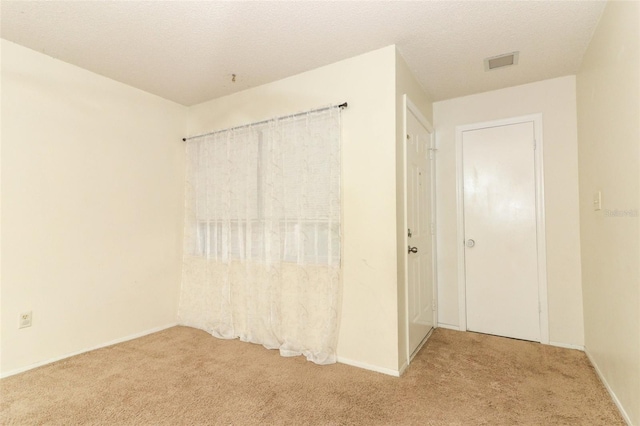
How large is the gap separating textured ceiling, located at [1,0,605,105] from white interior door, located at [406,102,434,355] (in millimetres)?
633

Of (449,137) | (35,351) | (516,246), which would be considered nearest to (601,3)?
(449,137)

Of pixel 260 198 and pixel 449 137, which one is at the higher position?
pixel 449 137

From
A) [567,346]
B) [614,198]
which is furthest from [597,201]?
[567,346]

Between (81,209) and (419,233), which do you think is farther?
(419,233)

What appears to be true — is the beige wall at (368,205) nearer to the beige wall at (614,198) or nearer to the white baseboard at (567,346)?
the beige wall at (614,198)

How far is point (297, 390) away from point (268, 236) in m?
1.30

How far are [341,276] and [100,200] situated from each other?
2303 millimetres

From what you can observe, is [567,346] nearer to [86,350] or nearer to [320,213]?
[320,213]

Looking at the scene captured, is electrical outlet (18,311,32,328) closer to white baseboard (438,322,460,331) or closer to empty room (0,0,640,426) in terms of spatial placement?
empty room (0,0,640,426)

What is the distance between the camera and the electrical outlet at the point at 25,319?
2.40m

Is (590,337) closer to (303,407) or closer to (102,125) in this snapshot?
(303,407)

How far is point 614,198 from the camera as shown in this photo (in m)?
1.90

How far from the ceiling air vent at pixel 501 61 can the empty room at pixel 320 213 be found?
0.02 metres

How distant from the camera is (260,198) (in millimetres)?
3090
